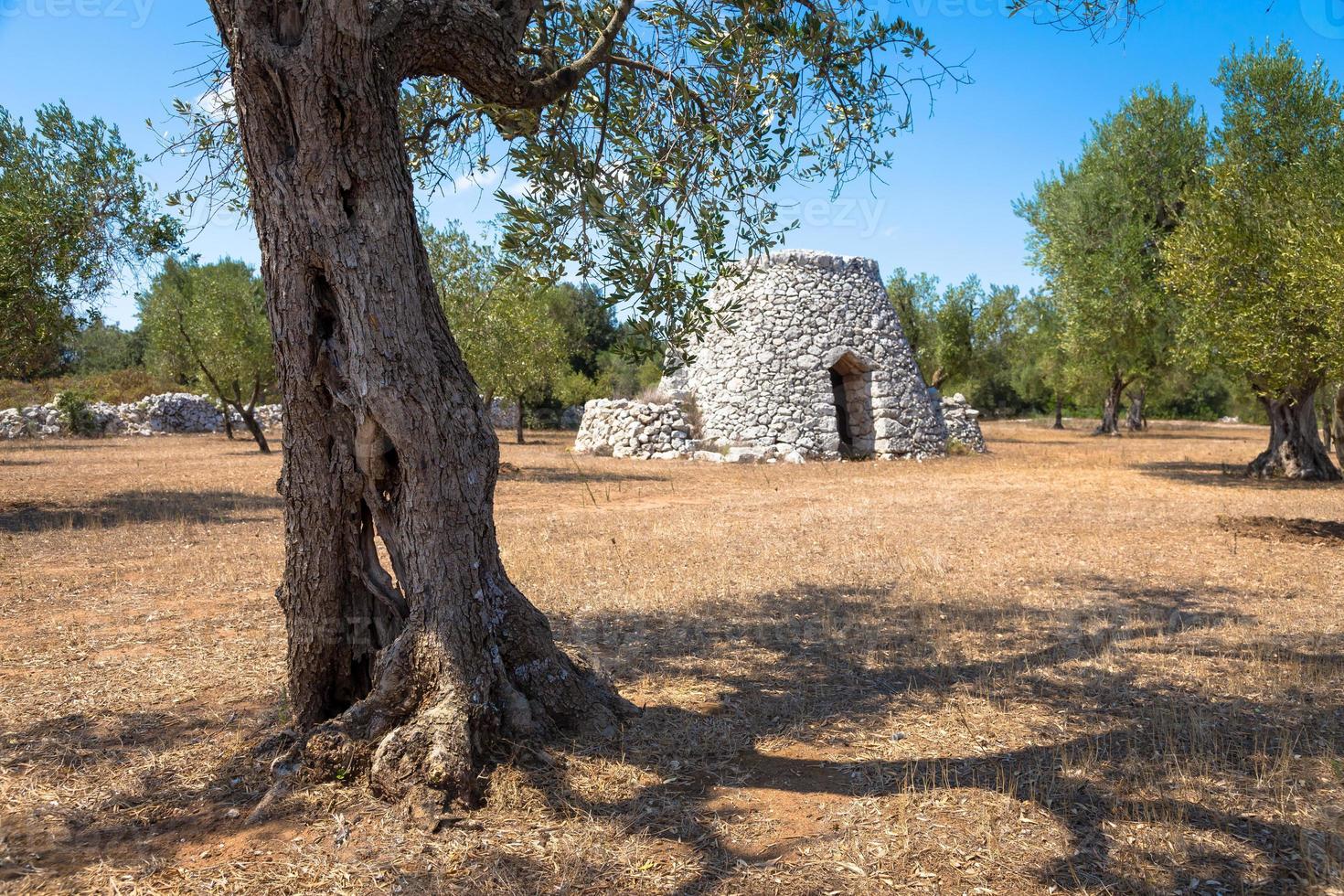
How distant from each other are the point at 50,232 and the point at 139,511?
418cm

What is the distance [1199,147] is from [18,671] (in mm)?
21141

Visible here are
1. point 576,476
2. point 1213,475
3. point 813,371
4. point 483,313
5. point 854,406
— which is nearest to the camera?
point 576,476

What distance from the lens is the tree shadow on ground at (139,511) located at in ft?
34.1

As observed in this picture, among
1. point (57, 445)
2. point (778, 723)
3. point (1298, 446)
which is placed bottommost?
point (778, 723)

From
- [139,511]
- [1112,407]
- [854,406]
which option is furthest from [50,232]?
[1112,407]

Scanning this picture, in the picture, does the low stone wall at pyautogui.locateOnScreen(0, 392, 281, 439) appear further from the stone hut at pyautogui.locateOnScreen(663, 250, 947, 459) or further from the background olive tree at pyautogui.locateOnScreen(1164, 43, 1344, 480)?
the background olive tree at pyautogui.locateOnScreen(1164, 43, 1344, 480)

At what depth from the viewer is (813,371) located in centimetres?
2162

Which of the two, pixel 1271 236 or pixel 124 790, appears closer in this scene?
pixel 124 790

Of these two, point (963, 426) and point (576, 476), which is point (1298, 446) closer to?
point (963, 426)

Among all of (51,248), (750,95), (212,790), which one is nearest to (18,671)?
(212,790)

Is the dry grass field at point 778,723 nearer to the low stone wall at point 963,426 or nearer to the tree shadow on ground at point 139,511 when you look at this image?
the tree shadow on ground at point 139,511

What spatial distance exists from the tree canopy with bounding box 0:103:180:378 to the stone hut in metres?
13.7

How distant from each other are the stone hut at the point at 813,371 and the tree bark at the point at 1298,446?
25.8ft

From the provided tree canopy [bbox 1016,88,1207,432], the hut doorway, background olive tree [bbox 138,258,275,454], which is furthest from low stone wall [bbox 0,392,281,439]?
Answer: tree canopy [bbox 1016,88,1207,432]
